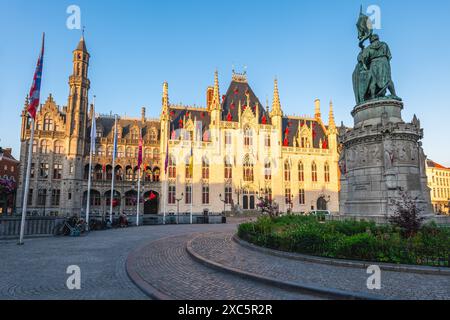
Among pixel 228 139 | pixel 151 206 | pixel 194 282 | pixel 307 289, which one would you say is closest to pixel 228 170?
pixel 228 139

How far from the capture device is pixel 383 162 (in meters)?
16.4

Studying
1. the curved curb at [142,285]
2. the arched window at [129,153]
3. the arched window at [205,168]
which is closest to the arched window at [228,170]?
the arched window at [205,168]

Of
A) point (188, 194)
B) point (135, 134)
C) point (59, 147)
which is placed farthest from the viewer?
point (135, 134)

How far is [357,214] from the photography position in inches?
675

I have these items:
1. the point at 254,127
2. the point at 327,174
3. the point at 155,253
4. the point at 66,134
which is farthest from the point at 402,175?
the point at 66,134

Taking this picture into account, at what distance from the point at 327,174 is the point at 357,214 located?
4180cm

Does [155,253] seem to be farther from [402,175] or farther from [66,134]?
[66,134]

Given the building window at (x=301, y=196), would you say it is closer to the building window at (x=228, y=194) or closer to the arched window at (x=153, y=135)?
the building window at (x=228, y=194)

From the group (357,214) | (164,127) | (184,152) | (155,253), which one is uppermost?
(164,127)

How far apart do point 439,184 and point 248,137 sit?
64.5 m

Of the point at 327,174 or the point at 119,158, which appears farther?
the point at 327,174

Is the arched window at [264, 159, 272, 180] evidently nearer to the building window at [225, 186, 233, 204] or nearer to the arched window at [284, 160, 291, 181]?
the arched window at [284, 160, 291, 181]

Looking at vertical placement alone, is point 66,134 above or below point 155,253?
above

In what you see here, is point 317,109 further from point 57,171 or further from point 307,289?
point 307,289
